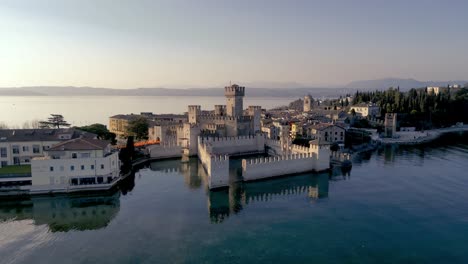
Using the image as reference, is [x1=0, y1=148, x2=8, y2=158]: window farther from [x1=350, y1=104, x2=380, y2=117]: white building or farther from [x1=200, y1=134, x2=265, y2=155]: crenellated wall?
[x1=350, y1=104, x2=380, y2=117]: white building

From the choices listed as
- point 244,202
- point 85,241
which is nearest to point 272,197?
point 244,202

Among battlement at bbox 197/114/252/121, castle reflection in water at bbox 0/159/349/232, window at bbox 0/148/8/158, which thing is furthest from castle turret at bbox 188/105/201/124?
window at bbox 0/148/8/158

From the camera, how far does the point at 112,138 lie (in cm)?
3647

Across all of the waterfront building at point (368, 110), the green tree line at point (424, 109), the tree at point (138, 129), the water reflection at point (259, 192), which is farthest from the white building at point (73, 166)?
the green tree line at point (424, 109)

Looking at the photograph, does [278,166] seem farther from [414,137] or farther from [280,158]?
[414,137]

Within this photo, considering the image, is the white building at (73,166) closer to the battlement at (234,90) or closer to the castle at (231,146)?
the castle at (231,146)

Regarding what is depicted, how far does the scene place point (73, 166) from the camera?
69.9 ft

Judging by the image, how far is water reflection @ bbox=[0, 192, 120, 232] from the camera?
1684 cm

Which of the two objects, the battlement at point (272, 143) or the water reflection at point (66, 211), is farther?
the battlement at point (272, 143)

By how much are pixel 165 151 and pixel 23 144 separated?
12.2 m

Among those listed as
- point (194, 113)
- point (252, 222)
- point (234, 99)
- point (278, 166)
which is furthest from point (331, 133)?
point (252, 222)

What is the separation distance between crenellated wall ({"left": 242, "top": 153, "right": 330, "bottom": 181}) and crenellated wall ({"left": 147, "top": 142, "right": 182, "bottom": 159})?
1039 centimetres

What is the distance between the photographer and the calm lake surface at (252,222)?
13.6m

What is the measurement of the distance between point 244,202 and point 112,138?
22.2m
